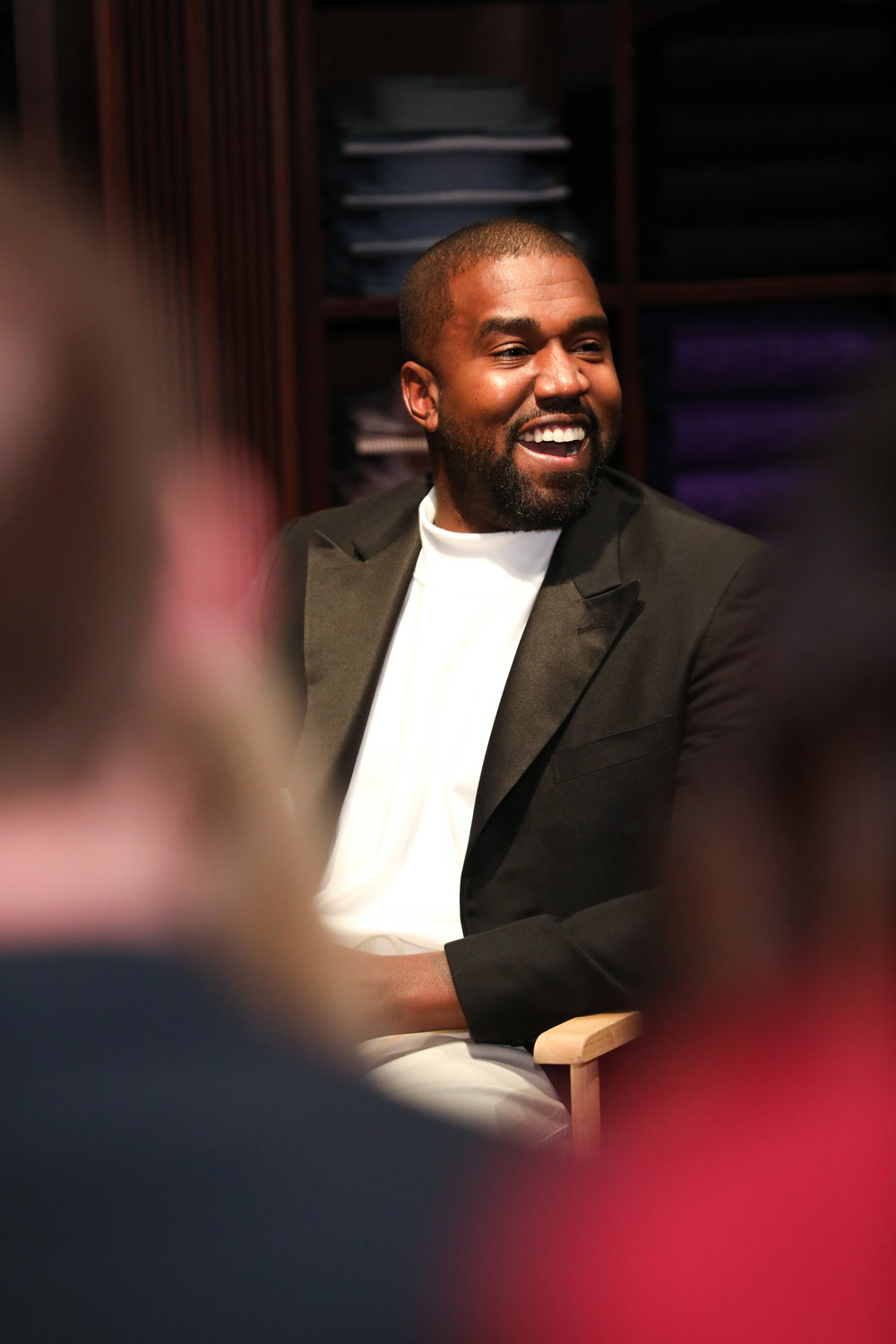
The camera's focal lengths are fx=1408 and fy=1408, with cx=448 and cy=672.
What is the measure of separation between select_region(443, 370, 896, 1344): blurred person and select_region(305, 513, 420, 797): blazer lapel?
1230 millimetres

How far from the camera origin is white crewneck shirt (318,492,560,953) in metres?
1.61

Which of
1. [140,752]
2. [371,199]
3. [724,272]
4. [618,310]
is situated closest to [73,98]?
[371,199]

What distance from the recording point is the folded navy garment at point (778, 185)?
2357mm

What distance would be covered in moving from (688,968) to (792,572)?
0.15 m

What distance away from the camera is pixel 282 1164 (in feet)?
1.46

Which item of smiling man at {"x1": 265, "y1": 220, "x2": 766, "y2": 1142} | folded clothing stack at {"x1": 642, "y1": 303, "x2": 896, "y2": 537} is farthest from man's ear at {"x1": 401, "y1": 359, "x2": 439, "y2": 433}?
folded clothing stack at {"x1": 642, "y1": 303, "x2": 896, "y2": 537}

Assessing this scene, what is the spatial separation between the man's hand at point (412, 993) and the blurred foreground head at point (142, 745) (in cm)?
102

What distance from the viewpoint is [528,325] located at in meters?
1.69

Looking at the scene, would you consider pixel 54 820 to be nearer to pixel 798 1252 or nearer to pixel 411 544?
pixel 798 1252

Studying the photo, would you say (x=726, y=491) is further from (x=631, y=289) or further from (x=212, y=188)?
(x=212, y=188)

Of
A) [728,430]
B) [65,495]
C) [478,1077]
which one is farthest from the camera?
[728,430]

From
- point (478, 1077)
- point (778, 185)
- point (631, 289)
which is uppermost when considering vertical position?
point (778, 185)

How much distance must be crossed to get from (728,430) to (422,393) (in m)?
0.77

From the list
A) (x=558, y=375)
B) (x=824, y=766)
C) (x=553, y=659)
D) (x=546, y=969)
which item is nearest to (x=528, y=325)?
(x=558, y=375)
